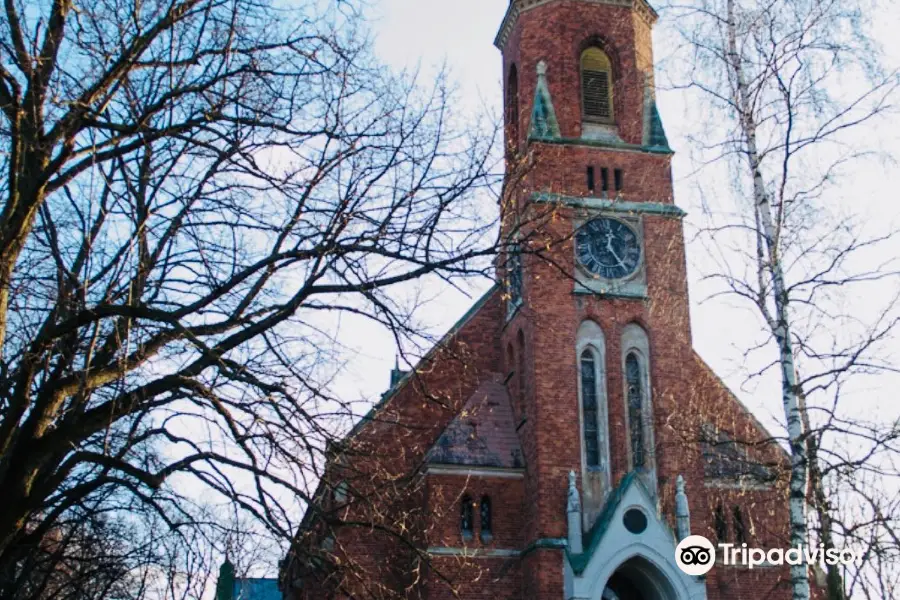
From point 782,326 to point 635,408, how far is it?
13169mm

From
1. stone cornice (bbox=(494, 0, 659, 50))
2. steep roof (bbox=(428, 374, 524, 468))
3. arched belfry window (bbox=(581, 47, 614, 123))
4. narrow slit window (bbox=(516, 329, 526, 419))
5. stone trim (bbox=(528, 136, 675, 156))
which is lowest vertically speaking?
steep roof (bbox=(428, 374, 524, 468))

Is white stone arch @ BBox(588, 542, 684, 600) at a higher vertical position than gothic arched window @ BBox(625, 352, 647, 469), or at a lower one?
lower

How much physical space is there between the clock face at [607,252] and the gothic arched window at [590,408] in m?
2.03

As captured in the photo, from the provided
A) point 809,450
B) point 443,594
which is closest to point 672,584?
point 443,594


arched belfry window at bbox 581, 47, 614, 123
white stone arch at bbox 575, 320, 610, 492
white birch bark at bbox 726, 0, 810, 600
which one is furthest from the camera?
arched belfry window at bbox 581, 47, 614, 123

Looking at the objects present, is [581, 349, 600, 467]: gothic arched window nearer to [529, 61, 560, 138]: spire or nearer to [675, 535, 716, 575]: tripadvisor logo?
[675, 535, 716, 575]: tripadvisor logo

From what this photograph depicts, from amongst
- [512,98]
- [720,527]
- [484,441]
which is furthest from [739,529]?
[512,98]

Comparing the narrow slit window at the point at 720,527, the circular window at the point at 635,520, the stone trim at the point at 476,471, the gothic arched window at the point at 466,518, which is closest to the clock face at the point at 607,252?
the stone trim at the point at 476,471

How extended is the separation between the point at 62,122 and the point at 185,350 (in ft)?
7.04

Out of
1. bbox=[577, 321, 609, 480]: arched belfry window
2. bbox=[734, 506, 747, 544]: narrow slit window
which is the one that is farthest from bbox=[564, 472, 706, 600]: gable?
bbox=[734, 506, 747, 544]: narrow slit window

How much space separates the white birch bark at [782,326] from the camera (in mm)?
10316

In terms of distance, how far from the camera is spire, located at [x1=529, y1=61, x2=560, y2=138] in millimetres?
25469

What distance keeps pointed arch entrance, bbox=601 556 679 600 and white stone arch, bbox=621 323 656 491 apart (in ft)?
5.72

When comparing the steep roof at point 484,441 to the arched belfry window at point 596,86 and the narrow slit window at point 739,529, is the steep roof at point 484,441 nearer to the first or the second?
the narrow slit window at point 739,529
